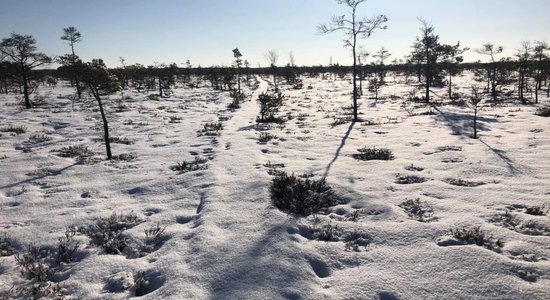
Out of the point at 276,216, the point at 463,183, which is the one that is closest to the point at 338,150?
the point at 463,183

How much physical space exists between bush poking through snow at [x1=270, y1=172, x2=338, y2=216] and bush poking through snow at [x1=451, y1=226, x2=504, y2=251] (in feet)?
7.69

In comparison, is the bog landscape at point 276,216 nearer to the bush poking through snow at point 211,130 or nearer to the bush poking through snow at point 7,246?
the bush poking through snow at point 7,246

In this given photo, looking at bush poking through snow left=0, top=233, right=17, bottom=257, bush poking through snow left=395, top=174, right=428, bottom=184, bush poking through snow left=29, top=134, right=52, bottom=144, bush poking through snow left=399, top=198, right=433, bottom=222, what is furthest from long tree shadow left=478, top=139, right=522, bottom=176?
bush poking through snow left=29, top=134, right=52, bottom=144

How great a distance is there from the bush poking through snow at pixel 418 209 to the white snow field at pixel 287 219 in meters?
0.05

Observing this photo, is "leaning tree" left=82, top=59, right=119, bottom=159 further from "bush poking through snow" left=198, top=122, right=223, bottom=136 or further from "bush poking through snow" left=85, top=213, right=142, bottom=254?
"bush poking through snow" left=85, top=213, right=142, bottom=254

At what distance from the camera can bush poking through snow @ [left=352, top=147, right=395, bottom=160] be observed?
1014cm

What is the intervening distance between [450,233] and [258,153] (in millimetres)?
6946

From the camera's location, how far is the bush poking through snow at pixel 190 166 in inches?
374

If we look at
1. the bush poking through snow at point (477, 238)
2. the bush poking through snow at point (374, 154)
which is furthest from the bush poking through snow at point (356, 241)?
the bush poking through snow at point (374, 154)

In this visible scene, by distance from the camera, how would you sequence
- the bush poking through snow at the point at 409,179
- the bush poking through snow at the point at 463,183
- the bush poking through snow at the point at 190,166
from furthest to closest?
the bush poking through snow at the point at 190,166, the bush poking through snow at the point at 409,179, the bush poking through snow at the point at 463,183

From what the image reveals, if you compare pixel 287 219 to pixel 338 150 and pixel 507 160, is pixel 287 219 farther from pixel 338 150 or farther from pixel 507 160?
pixel 507 160

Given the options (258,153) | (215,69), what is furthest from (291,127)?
(215,69)

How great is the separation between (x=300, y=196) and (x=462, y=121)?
1406cm

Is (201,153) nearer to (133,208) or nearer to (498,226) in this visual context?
(133,208)
